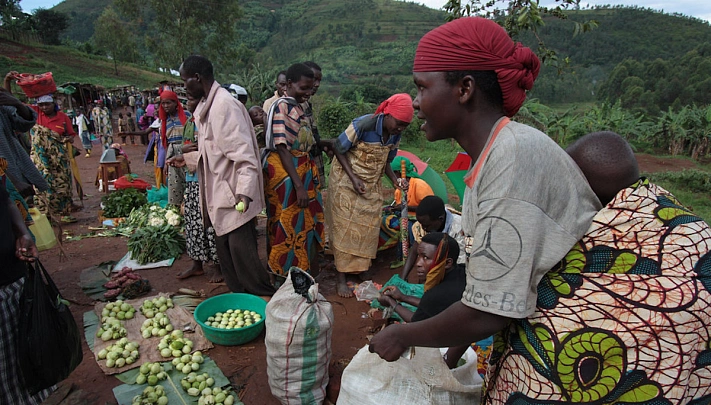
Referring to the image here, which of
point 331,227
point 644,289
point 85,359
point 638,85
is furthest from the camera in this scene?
point 638,85

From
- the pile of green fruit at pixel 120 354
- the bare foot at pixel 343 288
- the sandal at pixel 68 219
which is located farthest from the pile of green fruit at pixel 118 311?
the sandal at pixel 68 219

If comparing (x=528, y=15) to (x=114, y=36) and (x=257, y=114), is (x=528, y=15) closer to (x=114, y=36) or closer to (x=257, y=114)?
(x=257, y=114)

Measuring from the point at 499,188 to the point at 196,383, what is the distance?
2578 millimetres

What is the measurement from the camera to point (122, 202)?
6.75 meters

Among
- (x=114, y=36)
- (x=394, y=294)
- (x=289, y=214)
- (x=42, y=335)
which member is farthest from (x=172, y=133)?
(x=114, y=36)

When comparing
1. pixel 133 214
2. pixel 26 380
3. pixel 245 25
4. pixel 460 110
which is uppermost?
pixel 245 25

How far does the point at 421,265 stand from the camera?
2.88 m

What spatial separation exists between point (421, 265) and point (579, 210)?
1891 millimetres

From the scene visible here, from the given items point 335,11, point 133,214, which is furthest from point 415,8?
point 133,214

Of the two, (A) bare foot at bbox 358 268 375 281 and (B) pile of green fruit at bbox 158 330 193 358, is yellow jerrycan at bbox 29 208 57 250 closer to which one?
(B) pile of green fruit at bbox 158 330 193 358

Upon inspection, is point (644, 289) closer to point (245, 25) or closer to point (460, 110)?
point (460, 110)

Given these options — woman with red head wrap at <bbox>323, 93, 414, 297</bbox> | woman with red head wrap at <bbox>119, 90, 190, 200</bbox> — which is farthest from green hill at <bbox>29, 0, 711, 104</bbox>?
woman with red head wrap at <bbox>323, 93, 414, 297</bbox>

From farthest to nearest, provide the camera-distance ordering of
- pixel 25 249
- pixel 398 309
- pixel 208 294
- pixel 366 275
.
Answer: pixel 366 275 → pixel 208 294 → pixel 398 309 → pixel 25 249

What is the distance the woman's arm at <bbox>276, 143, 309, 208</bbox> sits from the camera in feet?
12.2
